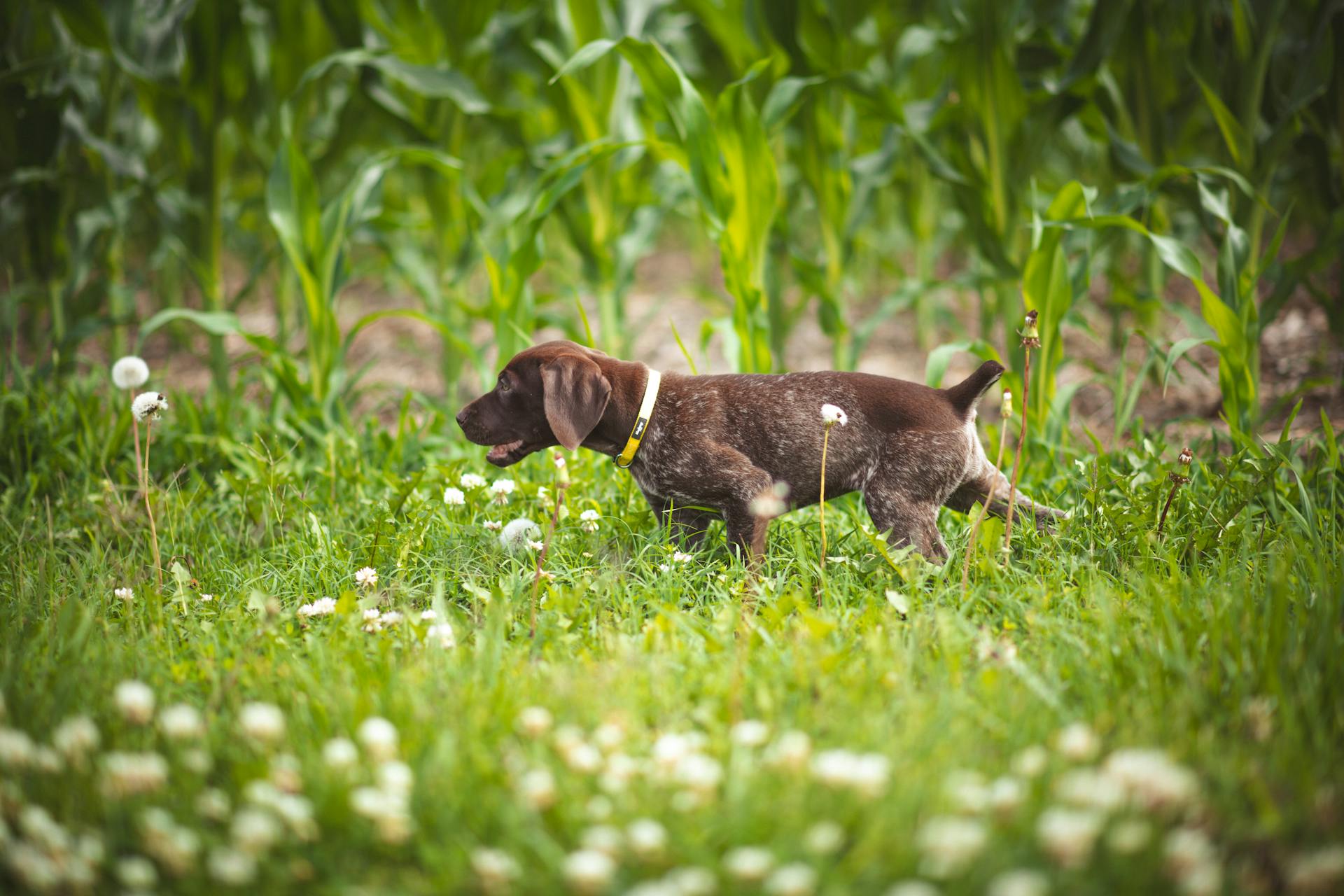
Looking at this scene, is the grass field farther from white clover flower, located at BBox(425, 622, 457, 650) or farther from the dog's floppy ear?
the dog's floppy ear

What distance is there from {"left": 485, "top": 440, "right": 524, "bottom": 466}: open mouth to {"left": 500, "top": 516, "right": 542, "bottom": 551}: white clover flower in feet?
0.69

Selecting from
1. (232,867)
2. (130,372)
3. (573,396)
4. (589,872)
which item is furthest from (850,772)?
(130,372)

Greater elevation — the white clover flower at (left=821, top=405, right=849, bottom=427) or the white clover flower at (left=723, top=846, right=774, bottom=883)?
the white clover flower at (left=821, top=405, right=849, bottom=427)

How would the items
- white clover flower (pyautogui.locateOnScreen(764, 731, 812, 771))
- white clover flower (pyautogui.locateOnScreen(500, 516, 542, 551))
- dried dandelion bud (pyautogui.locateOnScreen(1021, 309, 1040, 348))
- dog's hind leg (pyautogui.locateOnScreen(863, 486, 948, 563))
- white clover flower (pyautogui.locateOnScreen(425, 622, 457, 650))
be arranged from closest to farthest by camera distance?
white clover flower (pyautogui.locateOnScreen(764, 731, 812, 771))
white clover flower (pyautogui.locateOnScreen(425, 622, 457, 650))
dried dandelion bud (pyautogui.locateOnScreen(1021, 309, 1040, 348))
dog's hind leg (pyautogui.locateOnScreen(863, 486, 948, 563))
white clover flower (pyautogui.locateOnScreen(500, 516, 542, 551))

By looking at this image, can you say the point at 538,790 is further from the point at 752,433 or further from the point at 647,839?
the point at 752,433

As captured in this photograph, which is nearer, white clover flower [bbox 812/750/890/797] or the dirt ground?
white clover flower [bbox 812/750/890/797]

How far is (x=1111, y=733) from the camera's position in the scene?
7.07 feet

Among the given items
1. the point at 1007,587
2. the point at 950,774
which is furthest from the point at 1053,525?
the point at 950,774

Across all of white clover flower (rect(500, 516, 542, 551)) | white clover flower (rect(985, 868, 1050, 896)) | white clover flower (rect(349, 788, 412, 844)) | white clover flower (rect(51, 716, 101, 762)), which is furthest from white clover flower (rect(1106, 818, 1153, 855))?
white clover flower (rect(500, 516, 542, 551))

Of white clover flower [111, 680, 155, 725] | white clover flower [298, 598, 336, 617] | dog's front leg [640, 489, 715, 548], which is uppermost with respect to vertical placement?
white clover flower [111, 680, 155, 725]

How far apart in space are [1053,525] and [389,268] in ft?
19.7

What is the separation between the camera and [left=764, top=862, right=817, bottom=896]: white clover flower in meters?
1.48

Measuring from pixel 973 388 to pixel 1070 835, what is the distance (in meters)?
1.92

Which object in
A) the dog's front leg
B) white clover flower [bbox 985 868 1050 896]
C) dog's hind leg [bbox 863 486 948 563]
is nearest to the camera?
white clover flower [bbox 985 868 1050 896]
